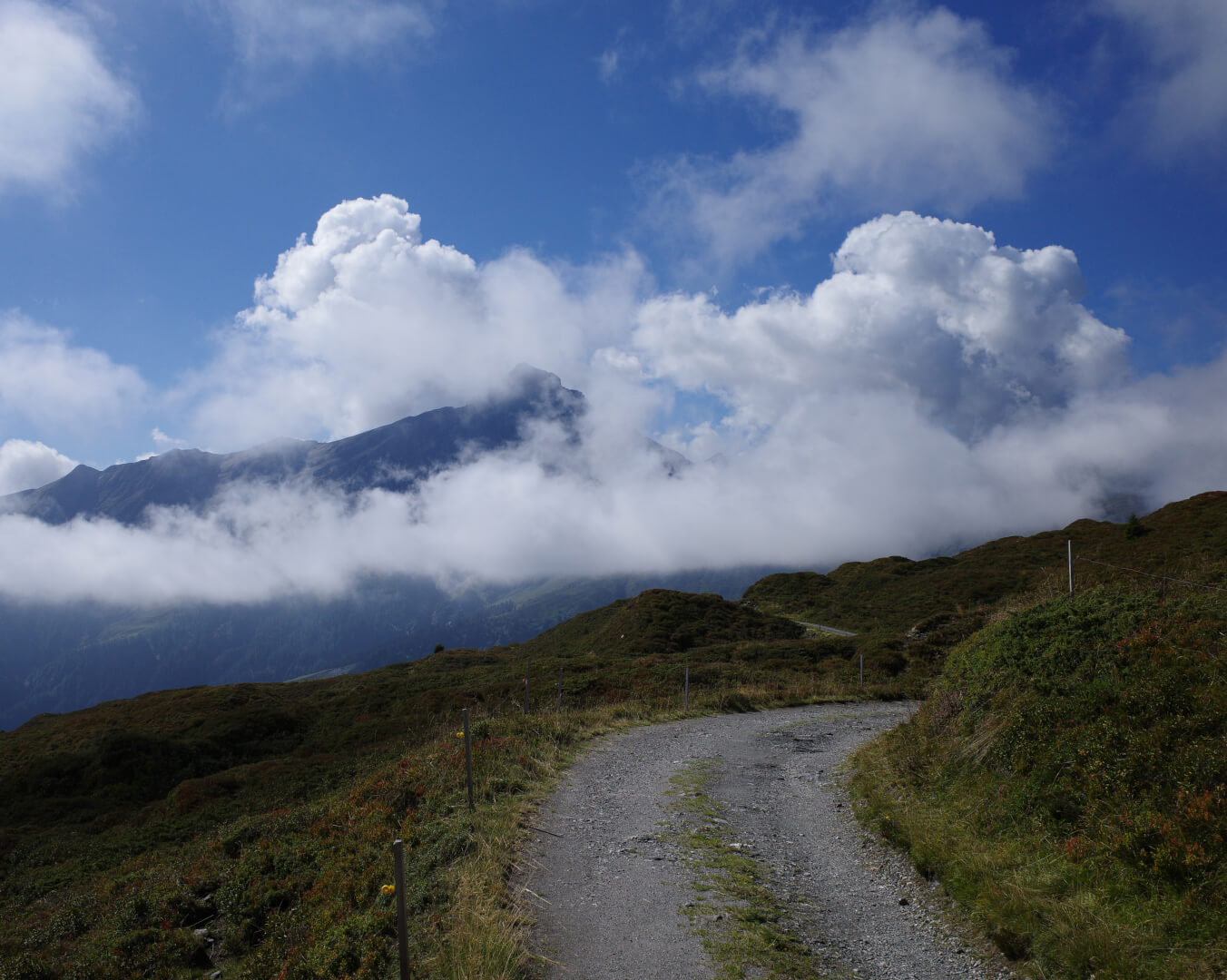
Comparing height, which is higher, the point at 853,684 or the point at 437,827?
the point at 437,827

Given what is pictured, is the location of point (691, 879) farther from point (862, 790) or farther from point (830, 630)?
point (830, 630)

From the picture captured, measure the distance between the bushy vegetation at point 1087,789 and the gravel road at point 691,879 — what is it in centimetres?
64

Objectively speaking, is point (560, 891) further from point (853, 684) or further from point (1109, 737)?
point (853, 684)

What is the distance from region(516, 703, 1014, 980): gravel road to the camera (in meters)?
7.64

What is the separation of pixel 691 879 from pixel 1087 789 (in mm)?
5675

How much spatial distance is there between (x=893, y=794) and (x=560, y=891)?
23.1ft

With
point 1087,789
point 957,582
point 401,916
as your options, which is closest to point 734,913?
point 401,916

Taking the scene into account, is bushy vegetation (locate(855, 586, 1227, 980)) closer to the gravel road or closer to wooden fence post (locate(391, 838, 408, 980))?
the gravel road

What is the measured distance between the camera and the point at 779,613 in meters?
89.2

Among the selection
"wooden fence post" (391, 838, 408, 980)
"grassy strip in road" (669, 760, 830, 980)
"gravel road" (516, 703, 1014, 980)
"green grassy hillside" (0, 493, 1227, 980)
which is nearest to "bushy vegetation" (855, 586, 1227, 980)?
"green grassy hillside" (0, 493, 1227, 980)

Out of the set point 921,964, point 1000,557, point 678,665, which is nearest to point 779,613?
point 1000,557

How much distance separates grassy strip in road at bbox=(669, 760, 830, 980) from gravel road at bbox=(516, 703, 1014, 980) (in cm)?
17

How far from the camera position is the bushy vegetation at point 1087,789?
273 inches

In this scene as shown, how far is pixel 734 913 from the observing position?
863 cm
